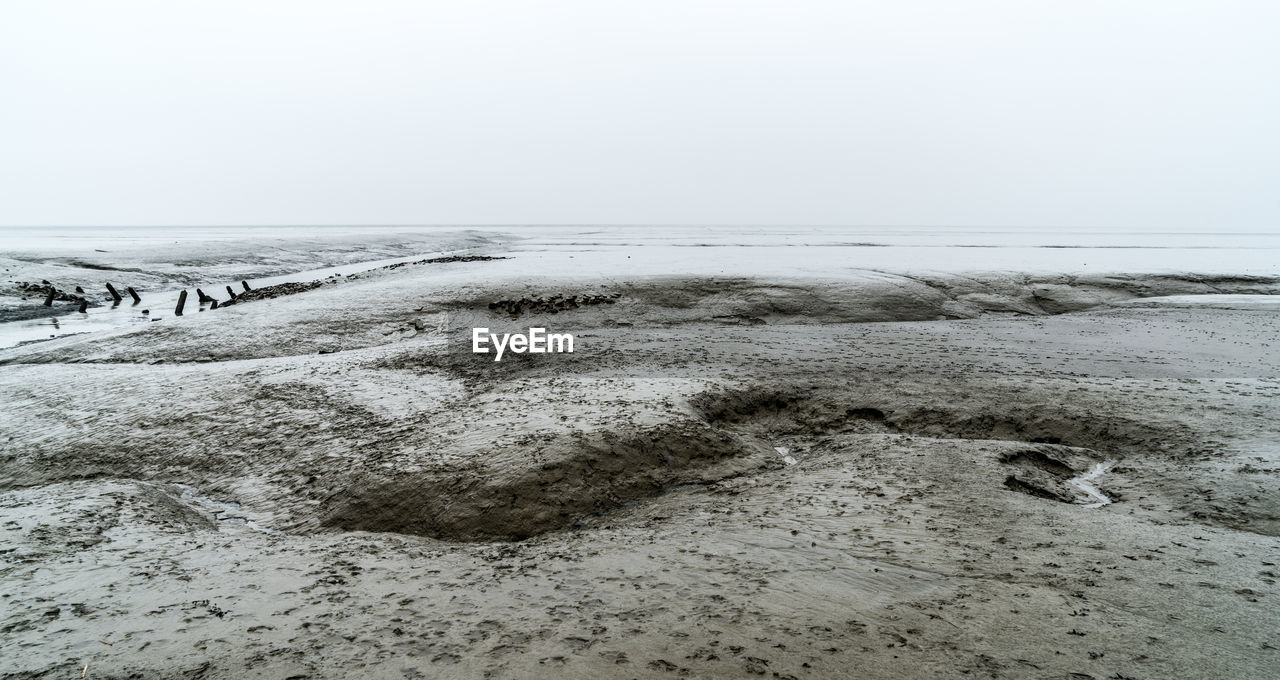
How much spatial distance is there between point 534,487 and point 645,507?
789 mm

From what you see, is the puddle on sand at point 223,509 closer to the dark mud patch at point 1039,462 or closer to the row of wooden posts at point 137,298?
the dark mud patch at point 1039,462

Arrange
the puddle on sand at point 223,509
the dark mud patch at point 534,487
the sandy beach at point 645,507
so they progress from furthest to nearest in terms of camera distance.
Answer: the puddle on sand at point 223,509 < the dark mud patch at point 534,487 < the sandy beach at point 645,507

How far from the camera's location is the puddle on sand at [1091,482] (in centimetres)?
460

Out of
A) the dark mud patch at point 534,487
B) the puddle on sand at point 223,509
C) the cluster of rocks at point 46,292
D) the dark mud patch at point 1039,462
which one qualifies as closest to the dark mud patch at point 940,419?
the dark mud patch at point 1039,462

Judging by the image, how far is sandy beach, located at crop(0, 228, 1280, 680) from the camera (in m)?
2.91

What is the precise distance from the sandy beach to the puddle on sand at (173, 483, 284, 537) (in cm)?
4

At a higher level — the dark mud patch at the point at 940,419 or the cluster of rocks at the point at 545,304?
the cluster of rocks at the point at 545,304

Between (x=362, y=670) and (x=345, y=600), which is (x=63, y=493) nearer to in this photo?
(x=345, y=600)

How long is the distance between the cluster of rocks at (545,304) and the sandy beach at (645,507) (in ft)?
6.99

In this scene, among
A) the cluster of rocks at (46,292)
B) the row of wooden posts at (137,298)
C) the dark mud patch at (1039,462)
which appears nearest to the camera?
the dark mud patch at (1039,462)

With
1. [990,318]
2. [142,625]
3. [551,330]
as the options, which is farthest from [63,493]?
[990,318]

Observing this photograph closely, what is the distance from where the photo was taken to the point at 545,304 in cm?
1212

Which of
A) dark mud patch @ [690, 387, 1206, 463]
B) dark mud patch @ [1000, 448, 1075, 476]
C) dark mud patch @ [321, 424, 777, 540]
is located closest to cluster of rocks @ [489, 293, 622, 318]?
dark mud patch @ [690, 387, 1206, 463]

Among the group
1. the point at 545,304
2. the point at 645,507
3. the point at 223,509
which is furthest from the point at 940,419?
the point at 545,304
